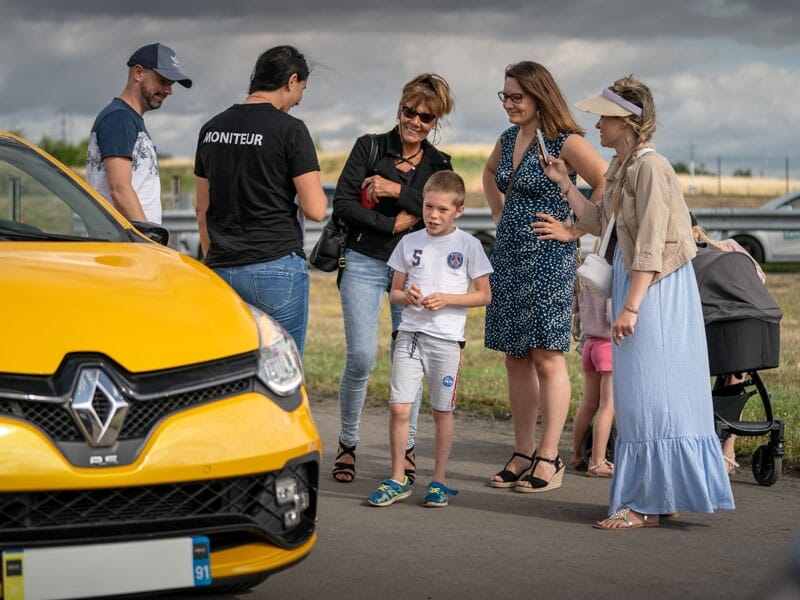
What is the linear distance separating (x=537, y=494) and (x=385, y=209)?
176 cm

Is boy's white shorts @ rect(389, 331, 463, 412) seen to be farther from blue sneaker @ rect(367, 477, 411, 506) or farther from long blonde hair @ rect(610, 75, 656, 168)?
long blonde hair @ rect(610, 75, 656, 168)

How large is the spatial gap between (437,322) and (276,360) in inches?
90.8

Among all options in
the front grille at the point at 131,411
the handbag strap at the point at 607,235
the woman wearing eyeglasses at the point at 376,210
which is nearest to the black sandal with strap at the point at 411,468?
the woman wearing eyeglasses at the point at 376,210

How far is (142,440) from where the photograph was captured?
4074 millimetres

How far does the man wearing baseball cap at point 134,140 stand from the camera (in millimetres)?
7434

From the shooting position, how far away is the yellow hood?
419 centimetres

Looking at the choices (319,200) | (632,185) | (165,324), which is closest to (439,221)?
(319,200)

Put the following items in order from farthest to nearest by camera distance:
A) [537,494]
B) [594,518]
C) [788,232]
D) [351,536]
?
[788,232] → [537,494] → [594,518] → [351,536]

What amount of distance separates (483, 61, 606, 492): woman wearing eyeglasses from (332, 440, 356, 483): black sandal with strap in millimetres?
782

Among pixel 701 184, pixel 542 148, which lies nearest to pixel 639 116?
pixel 542 148

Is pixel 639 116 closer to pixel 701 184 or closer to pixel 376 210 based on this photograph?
pixel 376 210

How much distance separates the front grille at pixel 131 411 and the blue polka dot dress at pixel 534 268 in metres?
3.10

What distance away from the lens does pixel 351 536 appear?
19.7ft

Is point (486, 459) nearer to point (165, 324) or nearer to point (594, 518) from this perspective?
point (594, 518)
